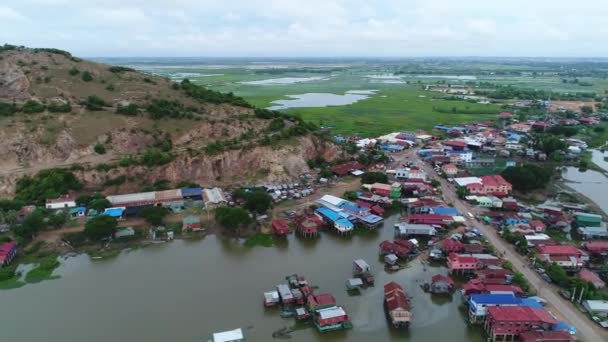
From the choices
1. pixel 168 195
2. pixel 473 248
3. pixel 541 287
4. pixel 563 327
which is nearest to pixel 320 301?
pixel 563 327

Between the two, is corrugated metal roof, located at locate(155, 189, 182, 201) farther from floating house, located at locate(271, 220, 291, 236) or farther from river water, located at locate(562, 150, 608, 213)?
river water, located at locate(562, 150, 608, 213)

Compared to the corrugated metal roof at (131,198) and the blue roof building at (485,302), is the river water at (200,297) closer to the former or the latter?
the blue roof building at (485,302)

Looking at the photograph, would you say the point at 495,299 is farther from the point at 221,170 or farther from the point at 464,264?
the point at 221,170

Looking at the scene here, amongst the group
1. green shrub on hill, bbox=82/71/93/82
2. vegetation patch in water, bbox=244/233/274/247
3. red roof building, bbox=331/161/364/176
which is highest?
green shrub on hill, bbox=82/71/93/82

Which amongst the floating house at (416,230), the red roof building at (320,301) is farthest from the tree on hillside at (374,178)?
the red roof building at (320,301)

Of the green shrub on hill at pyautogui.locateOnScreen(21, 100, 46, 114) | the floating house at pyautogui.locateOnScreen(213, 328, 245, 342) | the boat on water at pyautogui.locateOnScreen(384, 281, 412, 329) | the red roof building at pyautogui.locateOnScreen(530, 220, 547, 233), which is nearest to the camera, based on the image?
the floating house at pyautogui.locateOnScreen(213, 328, 245, 342)

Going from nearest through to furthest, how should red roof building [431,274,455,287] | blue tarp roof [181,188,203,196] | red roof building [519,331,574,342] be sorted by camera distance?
red roof building [519,331,574,342], red roof building [431,274,455,287], blue tarp roof [181,188,203,196]

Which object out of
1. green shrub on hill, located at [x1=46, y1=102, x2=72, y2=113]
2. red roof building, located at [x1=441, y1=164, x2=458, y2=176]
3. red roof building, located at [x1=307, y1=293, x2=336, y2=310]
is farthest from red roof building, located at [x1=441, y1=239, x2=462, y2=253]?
green shrub on hill, located at [x1=46, y1=102, x2=72, y2=113]
